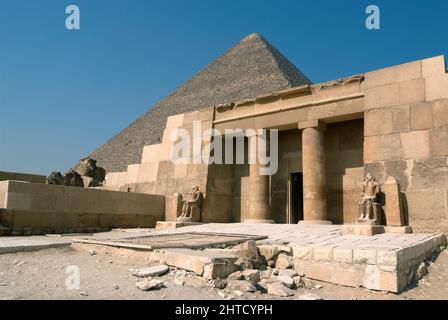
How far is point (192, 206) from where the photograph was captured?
41.1 feet

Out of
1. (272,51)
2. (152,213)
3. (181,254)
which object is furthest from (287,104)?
(272,51)

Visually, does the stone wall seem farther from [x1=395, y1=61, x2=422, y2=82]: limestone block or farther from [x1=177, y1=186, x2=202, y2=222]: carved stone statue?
[x1=177, y1=186, x2=202, y2=222]: carved stone statue

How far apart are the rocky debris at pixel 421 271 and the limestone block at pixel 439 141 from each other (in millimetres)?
3593

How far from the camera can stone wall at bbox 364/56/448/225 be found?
8.67m

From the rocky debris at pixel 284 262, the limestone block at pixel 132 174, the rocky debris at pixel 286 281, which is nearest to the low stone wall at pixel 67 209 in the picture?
the limestone block at pixel 132 174

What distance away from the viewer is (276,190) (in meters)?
13.0

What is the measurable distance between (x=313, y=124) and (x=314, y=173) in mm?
1441

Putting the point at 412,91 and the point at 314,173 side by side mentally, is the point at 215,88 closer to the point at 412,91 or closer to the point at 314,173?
the point at 314,173

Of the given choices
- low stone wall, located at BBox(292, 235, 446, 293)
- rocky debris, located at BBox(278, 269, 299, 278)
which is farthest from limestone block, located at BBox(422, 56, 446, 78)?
rocky debris, located at BBox(278, 269, 299, 278)

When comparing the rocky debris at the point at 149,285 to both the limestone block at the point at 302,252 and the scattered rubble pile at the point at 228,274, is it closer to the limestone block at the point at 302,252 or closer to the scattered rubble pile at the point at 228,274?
the scattered rubble pile at the point at 228,274

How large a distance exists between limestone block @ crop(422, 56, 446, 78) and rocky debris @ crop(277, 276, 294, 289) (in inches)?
265

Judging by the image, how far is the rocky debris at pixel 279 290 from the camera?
15.1 feet
